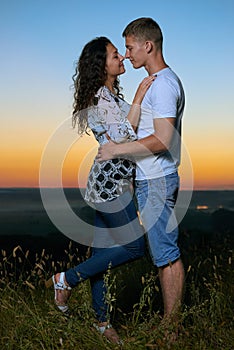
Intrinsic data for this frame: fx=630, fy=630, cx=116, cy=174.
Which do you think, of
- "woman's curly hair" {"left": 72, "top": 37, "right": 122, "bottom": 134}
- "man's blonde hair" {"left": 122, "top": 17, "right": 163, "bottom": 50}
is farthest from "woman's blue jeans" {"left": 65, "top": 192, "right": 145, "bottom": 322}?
"man's blonde hair" {"left": 122, "top": 17, "right": 163, "bottom": 50}

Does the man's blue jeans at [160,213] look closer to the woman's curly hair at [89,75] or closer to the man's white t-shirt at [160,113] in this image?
the man's white t-shirt at [160,113]

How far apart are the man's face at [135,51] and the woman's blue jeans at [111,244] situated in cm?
102

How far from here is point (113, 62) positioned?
190 inches

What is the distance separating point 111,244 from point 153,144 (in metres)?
0.93

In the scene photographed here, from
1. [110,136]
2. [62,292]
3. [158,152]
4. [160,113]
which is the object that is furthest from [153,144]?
[62,292]

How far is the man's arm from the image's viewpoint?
15.1ft

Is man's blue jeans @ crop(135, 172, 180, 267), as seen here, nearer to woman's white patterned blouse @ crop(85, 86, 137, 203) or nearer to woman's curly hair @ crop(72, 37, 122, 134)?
woman's white patterned blouse @ crop(85, 86, 137, 203)

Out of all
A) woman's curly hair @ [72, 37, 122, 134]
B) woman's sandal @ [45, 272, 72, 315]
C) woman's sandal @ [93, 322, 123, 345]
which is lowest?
woman's sandal @ [93, 322, 123, 345]

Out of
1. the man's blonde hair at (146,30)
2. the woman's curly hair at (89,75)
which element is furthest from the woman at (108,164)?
the man's blonde hair at (146,30)

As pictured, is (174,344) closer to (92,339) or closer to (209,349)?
(209,349)

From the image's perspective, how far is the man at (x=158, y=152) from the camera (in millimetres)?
4621

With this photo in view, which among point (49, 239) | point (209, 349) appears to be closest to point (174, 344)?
point (209, 349)

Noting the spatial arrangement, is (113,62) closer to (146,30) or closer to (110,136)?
(146,30)

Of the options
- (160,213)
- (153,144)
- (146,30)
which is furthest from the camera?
(146,30)
